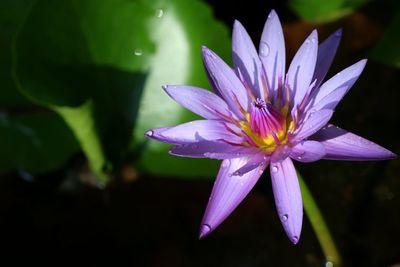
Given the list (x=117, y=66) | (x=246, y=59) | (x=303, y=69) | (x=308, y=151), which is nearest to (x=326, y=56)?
(x=303, y=69)

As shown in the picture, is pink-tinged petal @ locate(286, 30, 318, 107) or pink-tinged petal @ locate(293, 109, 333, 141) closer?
pink-tinged petal @ locate(293, 109, 333, 141)

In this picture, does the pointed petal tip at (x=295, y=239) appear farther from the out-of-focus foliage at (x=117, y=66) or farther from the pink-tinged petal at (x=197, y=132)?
the out-of-focus foliage at (x=117, y=66)

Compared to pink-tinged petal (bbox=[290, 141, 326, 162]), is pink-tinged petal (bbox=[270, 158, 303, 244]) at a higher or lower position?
lower

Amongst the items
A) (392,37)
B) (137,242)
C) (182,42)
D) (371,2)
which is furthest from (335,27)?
(137,242)

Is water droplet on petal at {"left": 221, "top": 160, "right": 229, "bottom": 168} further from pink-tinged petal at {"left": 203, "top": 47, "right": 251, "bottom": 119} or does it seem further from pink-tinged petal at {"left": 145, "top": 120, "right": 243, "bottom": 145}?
pink-tinged petal at {"left": 203, "top": 47, "right": 251, "bottom": 119}

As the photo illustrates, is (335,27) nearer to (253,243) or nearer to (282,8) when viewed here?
(282,8)

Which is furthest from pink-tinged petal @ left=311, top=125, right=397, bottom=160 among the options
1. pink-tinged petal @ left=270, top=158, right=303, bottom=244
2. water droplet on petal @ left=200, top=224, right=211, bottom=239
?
water droplet on petal @ left=200, top=224, right=211, bottom=239

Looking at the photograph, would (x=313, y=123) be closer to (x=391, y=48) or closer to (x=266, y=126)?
(x=266, y=126)
